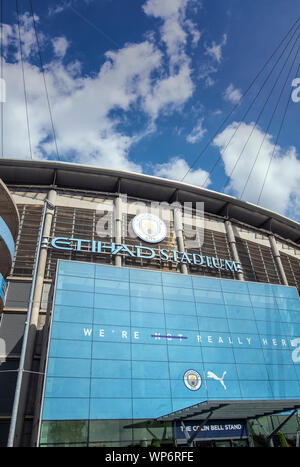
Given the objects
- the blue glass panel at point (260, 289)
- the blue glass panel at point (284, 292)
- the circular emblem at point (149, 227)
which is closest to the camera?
the blue glass panel at point (260, 289)

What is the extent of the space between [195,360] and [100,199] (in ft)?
69.6

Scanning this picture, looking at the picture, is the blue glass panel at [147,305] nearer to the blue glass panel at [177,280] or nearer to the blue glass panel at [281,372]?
the blue glass panel at [177,280]

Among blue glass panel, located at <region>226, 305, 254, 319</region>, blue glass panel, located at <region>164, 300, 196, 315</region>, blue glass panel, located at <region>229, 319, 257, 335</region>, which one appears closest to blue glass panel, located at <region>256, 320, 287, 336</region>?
blue glass panel, located at <region>229, 319, 257, 335</region>

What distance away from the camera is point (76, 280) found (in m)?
27.3

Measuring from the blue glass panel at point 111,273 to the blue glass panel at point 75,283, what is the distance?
1.01 metres

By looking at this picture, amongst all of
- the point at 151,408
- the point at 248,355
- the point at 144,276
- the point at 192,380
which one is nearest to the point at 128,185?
the point at 144,276

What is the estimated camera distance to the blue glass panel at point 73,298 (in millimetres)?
25797

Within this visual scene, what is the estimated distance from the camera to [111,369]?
932 inches

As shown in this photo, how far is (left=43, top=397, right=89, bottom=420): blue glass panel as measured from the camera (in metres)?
21.1

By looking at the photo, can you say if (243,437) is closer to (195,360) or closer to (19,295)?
(195,360)

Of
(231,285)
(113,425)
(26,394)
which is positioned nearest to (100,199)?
(231,285)

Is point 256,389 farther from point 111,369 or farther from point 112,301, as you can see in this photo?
point 112,301

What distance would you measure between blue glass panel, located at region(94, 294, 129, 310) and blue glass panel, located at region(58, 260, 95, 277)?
211cm

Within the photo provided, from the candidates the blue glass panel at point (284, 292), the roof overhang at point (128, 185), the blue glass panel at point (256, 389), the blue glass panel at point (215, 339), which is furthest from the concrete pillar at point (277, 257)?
the blue glass panel at point (256, 389)
